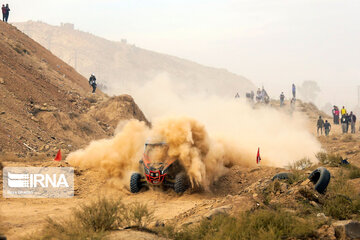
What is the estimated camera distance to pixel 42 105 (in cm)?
3180

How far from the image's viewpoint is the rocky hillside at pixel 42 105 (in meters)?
26.3

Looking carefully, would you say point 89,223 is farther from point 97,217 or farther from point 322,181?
point 322,181

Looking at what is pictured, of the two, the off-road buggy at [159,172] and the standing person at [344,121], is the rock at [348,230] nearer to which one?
the off-road buggy at [159,172]

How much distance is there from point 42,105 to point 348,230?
2765 centimetres

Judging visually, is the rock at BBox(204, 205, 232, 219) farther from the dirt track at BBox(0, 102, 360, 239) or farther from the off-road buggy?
the off-road buggy

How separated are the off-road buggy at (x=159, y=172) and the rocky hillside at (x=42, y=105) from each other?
34.1 feet

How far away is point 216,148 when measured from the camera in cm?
1775

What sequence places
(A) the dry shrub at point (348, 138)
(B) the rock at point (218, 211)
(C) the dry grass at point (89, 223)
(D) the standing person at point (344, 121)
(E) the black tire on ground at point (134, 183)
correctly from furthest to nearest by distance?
(D) the standing person at point (344, 121)
(A) the dry shrub at point (348, 138)
(E) the black tire on ground at point (134, 183)
(B) the rock at point (218, 211)
(C) the dry grass at point (89, 223)

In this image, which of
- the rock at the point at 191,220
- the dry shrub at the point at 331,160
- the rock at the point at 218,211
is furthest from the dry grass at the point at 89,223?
the dry shrub at the point at 331,160

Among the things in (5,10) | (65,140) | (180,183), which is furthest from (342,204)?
(5,10)

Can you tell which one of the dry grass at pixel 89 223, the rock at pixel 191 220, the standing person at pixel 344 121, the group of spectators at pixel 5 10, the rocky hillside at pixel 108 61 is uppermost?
Result: the rocky hillside at pixel 108 61

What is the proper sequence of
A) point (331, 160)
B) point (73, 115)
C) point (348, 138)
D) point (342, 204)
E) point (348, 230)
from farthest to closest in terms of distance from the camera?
point (348, 138), point (73, 115), point (331, 160), point (342, 204), point (348, 230)

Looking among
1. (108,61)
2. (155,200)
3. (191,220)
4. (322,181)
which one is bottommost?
(155,200)

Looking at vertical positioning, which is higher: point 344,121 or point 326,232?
point 344,121
